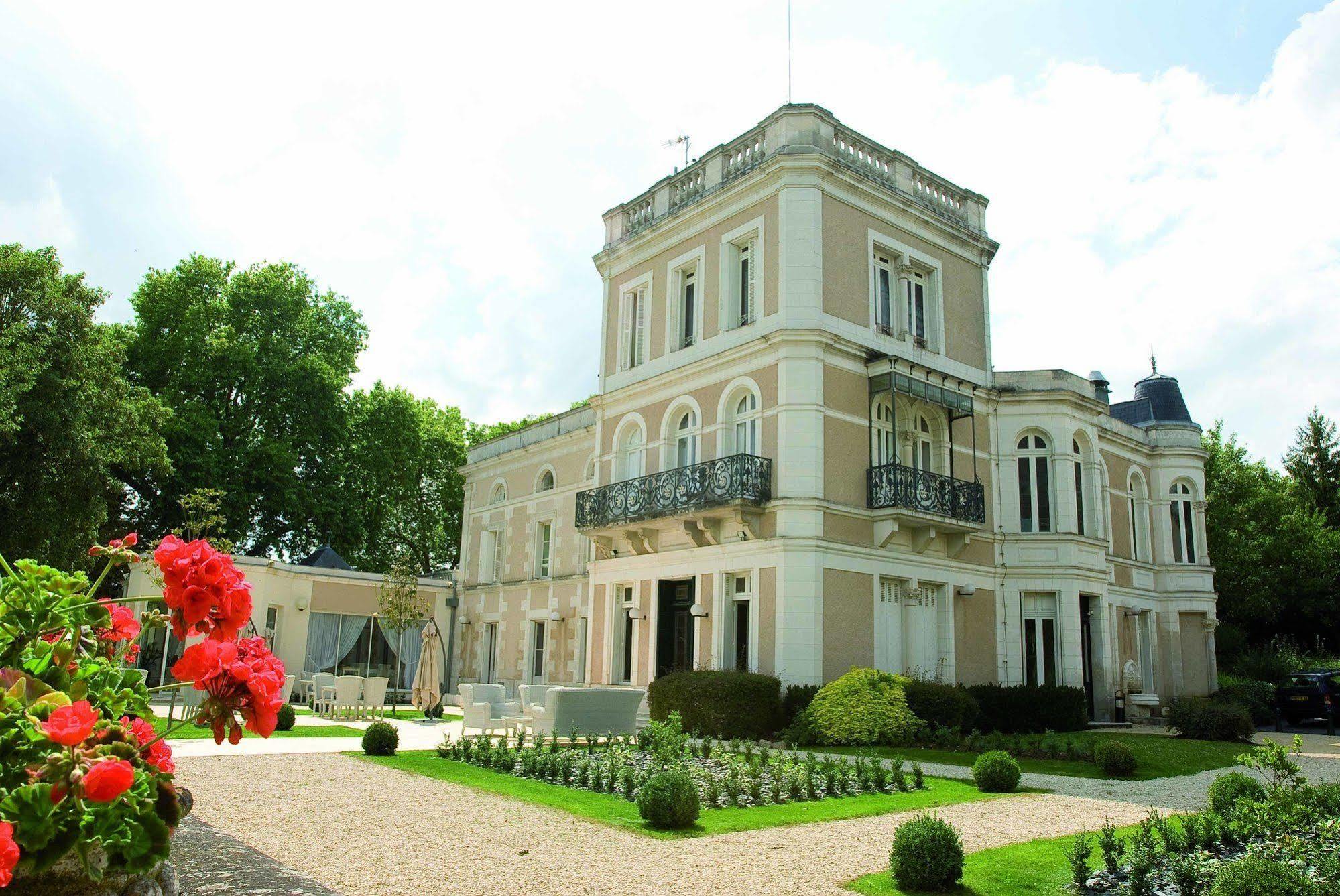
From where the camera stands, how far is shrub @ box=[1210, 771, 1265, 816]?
8.24 meters

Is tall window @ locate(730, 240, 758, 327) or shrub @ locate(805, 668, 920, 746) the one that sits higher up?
tall window @ locate(730, 240, 758, 327)

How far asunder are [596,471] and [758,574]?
19.8ft

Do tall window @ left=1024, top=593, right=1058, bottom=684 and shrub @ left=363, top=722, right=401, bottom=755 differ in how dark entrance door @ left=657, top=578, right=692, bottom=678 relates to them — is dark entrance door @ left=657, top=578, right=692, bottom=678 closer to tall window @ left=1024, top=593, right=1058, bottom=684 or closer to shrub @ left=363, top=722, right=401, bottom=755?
tall window @ left=1024, top=593, right=1058, bottom=684

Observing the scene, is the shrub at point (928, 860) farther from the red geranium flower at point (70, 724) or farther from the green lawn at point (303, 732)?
the green lawn at point (303, 732)

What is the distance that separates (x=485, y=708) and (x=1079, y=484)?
48.1 feet

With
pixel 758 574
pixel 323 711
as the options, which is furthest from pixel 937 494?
pixel 323 711

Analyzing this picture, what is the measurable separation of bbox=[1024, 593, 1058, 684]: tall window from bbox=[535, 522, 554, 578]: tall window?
13.1 metres

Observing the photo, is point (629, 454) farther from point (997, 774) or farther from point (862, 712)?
point (997, 774)

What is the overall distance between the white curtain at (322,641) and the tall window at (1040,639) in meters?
19.5

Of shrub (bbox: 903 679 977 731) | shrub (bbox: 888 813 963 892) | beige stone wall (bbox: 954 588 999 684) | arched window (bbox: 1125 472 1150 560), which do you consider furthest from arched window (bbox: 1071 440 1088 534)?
shrub (bbox: 888 813 963 892)

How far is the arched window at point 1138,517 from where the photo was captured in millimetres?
26875

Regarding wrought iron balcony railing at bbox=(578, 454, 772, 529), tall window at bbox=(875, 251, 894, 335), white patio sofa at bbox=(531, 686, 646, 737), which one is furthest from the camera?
tall window at bbox=(875, 251, 894, 335)

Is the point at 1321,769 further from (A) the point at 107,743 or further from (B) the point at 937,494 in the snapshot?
(A) the point at 107,743

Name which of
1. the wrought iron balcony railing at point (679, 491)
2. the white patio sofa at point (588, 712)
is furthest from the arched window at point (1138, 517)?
the white patio sofa at point (588, 712)
